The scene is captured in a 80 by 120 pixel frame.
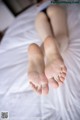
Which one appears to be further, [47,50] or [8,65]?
[8,65]

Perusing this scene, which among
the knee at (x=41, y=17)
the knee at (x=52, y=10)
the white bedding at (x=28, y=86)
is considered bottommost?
the white bedding at (x=28, y=86)

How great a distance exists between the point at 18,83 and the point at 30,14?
14.8 inches

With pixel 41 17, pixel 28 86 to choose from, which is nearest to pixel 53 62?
pixel 28 86

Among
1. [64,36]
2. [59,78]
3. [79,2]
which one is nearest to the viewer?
[59,78]

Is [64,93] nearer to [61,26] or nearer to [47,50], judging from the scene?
[47,50]

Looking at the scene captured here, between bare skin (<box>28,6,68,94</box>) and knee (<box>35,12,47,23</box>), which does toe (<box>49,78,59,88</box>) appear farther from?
knee (<box>35,12,47,23</box>)

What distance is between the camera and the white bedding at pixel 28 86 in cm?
66

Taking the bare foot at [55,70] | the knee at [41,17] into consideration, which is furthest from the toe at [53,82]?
the knee at [41,17]

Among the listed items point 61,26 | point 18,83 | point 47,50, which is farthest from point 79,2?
point 18,83

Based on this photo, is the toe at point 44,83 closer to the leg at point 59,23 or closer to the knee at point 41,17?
the leg at point 59,23

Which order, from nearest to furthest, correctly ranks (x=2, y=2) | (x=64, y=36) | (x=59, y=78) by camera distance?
(x=59, y=78)
(x=64, y=36)
(x=2, y=2)

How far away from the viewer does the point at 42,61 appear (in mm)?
698

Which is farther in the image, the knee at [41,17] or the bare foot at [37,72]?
the knee at [41,17]

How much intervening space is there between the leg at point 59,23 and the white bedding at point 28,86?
1.2 inches
